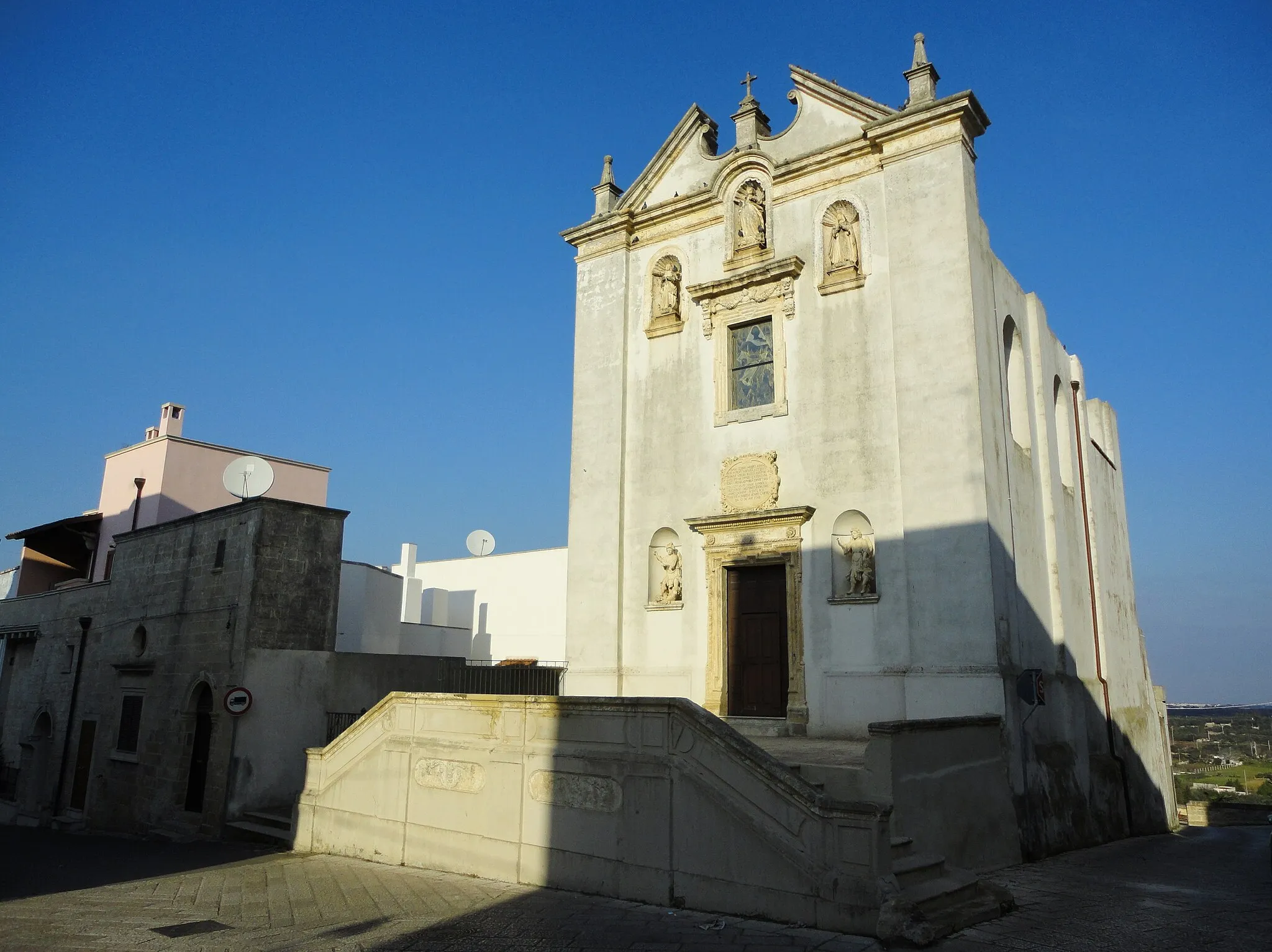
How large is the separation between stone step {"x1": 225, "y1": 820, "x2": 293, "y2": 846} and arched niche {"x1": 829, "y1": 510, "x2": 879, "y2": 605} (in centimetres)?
916

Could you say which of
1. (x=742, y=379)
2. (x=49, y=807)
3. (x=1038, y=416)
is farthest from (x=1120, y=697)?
(x=49, y=807)

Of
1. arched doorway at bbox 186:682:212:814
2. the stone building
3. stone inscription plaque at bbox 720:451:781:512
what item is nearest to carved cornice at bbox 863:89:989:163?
stone inscription plaque at bbox 720:451:781:512

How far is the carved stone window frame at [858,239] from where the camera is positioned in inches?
581

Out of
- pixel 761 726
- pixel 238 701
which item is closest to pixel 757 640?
pixel 761 726

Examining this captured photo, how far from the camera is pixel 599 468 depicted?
16844 millimetres

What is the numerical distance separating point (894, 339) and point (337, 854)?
36.3 feet

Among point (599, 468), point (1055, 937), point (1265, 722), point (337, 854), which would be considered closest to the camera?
point (1055, 937)

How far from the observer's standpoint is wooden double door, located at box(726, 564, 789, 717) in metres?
14.4

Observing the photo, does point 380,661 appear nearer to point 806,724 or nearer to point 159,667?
point 159,667

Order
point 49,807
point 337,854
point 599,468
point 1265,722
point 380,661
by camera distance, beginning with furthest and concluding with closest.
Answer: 1. point 1265,722
2. point 49,807
3. point 380,661
4. point 599,468
5. point 337,854

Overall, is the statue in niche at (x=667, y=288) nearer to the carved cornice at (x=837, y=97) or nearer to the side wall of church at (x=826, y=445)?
the side wall of church at (x=826, y=445)

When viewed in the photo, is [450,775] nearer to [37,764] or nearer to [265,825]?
[265,825]

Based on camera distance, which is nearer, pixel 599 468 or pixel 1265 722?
pixel 599 468

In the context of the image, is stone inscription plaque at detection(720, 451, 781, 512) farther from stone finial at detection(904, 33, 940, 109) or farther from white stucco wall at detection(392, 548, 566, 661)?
white stucco wall at detection(392, 548, 566, 661)
